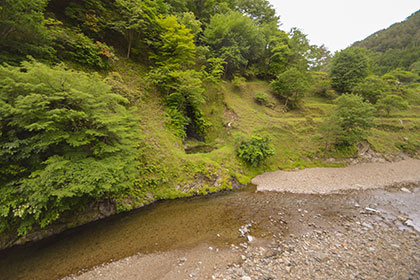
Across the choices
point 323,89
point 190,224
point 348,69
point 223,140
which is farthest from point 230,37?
point 348,69

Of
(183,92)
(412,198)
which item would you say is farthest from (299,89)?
(183,92)

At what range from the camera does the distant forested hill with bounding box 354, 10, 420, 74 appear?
48.8 meters

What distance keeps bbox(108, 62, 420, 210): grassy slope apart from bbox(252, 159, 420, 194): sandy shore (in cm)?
110

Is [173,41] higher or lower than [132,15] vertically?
lower

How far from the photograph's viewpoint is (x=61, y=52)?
820 centimetres

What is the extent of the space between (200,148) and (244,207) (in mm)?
6292

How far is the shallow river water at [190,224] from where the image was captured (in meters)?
4.38

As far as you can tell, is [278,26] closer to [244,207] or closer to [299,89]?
[299,89]

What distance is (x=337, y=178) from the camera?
11.6 meters

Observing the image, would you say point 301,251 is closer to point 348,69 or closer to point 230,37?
point 230,37

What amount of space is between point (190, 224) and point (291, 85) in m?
22.9

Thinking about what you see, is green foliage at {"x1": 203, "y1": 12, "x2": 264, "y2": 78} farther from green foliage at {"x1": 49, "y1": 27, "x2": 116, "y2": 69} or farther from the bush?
green foliage at {"x1": 49, "y1": 27, "x2": 116, "y2": 69}

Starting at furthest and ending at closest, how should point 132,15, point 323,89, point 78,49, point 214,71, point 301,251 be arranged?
point 323,89
point 214,71
point 132,15
point 78,49
point 301,251

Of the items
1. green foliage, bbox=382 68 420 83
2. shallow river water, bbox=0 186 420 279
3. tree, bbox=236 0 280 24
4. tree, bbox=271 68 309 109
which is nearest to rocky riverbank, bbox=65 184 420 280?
shallow river water, bbox=0 186 420 279
